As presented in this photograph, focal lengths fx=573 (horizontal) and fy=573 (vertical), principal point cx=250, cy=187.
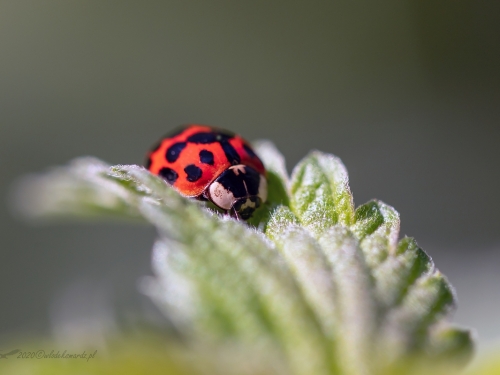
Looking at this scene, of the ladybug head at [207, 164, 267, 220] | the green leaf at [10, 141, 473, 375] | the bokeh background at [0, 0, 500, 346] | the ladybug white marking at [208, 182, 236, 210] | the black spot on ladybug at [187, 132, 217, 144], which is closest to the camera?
the green leaf at [10, 141, 473, 375]

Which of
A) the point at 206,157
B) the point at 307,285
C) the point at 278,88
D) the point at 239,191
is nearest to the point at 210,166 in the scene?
the point at 206,157

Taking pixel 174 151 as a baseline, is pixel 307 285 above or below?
below

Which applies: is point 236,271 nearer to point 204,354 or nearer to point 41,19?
point 204,354

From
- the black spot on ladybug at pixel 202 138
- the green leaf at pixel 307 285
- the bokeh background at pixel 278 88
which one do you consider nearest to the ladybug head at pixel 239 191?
the black spot on ladybug at pixel 202 138

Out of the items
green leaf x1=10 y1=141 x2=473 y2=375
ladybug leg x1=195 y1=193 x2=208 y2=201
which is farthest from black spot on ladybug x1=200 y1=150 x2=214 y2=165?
green leaf x1=10 y1=141 x2=473 y2=375

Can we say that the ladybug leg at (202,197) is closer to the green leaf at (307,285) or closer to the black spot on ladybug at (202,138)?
the black spot on ladybug at (202,138)

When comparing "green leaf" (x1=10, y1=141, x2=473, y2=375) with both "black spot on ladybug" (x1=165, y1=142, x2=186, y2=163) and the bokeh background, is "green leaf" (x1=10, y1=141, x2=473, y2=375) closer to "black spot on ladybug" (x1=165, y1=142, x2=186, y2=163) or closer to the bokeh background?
"black spot on ladybug" (x1=165, y1=142, x2=186, y2=163)

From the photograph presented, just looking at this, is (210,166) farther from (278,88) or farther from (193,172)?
(278,88)
